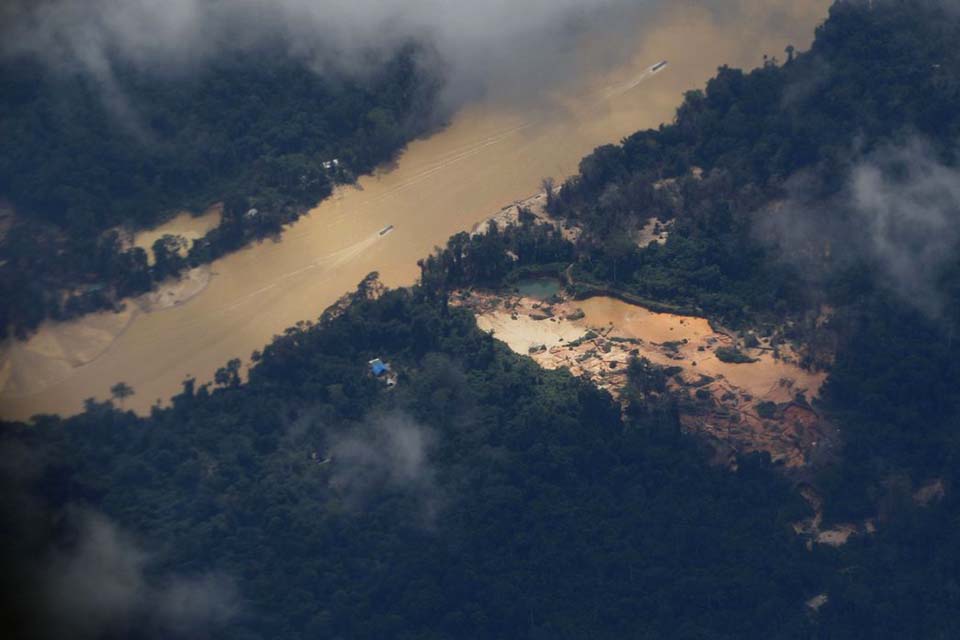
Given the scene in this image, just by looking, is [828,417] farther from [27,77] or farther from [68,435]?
[27,77]

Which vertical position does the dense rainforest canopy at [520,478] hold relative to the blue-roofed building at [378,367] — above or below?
below

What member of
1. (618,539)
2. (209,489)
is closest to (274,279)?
(209,489)

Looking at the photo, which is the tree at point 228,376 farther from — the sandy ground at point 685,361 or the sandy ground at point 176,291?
the sandy ground at point 685,361

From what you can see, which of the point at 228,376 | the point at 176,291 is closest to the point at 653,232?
the point at 228,376

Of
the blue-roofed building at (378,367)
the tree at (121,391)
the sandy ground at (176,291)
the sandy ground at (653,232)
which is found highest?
the sandy ground at (176,291)

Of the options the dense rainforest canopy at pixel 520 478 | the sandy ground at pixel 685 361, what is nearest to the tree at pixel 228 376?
the dense rainforest canopy at pixel 520 478

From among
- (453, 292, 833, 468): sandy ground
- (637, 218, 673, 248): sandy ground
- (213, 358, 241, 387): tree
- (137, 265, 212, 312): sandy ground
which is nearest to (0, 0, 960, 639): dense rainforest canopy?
(213, 358, 241, 387): tree
